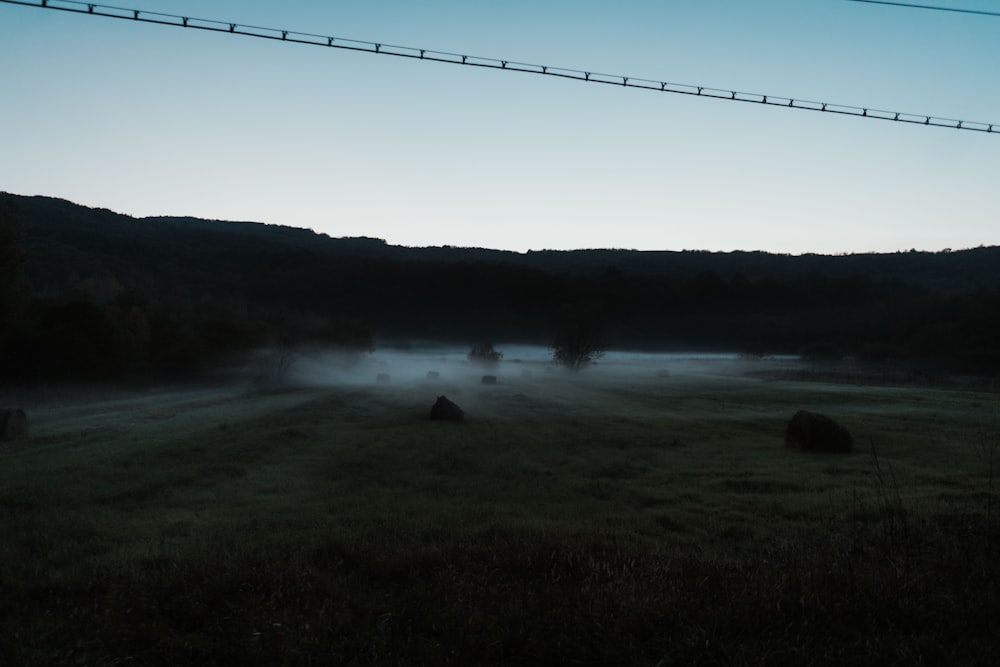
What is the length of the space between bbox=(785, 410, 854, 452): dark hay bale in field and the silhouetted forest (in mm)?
52307

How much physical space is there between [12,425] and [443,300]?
84.9 m

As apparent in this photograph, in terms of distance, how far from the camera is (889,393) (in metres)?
45.6

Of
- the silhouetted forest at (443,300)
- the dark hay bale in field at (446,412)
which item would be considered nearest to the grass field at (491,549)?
the dark hay bale in field at (446,412)

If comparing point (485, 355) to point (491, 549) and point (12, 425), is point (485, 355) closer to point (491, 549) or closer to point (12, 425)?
point (12, 425)

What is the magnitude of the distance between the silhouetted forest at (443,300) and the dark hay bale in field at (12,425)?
2562cm

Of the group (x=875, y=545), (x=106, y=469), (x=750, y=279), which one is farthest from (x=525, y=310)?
(x=875, y=545)

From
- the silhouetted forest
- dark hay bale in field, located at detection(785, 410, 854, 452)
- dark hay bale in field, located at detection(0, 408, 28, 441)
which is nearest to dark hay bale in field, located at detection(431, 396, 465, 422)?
dark hay bale in field, located at detection(785, 410, 854, 452)

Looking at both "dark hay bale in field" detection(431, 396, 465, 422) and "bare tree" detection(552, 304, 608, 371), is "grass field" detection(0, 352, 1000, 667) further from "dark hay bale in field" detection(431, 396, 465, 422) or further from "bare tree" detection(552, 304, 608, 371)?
"bare tree" detection(552, 304, 608, 371)

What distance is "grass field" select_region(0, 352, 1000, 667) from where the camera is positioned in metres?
6.27

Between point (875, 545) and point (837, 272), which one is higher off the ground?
point (837, 272)

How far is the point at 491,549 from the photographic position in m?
9.67

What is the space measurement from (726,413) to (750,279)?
3591 inches

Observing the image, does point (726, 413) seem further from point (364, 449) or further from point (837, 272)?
point (837, 272)

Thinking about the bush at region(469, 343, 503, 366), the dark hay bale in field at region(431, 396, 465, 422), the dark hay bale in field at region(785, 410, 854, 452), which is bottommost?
the bush at region(469, 343, 503, 366)
